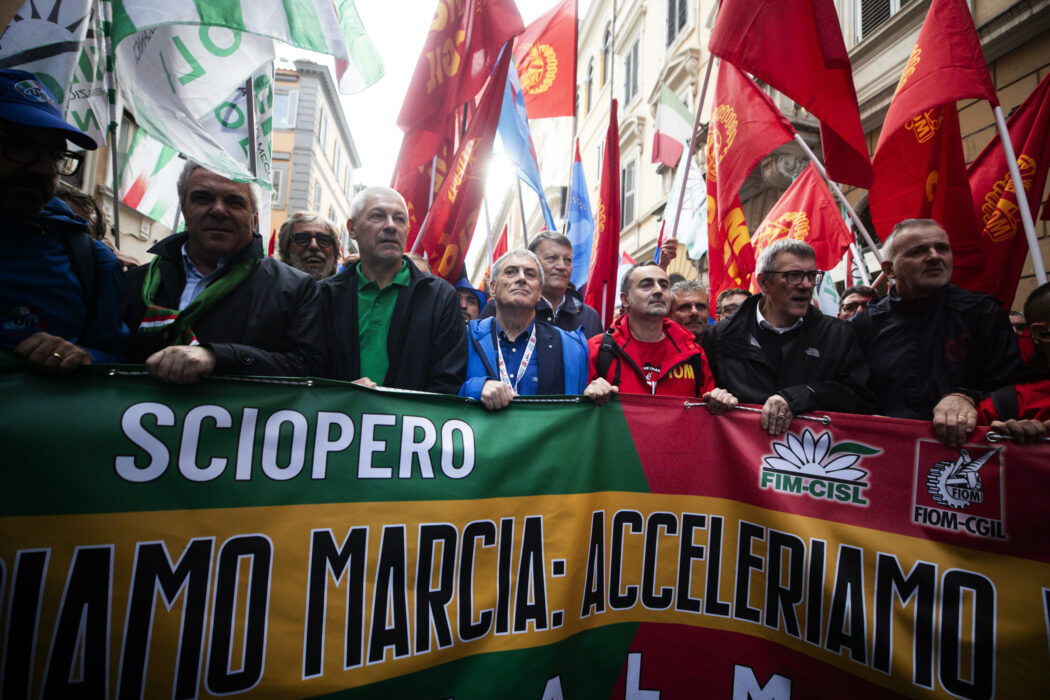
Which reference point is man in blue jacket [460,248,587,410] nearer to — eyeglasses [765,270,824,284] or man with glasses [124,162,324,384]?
man with glasses [124,162,324,384]

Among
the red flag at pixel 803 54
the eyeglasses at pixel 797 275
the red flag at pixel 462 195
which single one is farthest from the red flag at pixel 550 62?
the eyeglasses at pixel 797 275

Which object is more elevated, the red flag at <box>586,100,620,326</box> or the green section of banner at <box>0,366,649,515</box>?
the red flag at <box>586,100,620,326</box>

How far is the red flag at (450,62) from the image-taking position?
13.3 ft

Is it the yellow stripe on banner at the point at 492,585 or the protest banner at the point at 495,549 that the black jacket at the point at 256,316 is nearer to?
the protest banner at the point at 495,549

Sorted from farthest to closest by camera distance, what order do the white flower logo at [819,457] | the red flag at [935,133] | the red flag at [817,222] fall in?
the red flag at [817,222] → the red flag at [935,133] → the white flower logo at [819,457]

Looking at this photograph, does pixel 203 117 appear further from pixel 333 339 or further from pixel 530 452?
pixel 530 452

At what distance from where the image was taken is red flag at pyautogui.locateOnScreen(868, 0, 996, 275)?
346 centimetres

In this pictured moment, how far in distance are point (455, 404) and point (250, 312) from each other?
88 cm

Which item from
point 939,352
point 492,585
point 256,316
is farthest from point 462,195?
point 939,352

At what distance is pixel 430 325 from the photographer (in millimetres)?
2443

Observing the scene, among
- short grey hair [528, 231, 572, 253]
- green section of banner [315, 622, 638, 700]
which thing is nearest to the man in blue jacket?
green section of banner [315, 622, 638, 700]

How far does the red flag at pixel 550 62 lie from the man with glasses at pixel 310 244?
3.54m

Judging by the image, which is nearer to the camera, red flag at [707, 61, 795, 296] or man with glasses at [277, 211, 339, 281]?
man with glasses at [277, 211, 339, 281]

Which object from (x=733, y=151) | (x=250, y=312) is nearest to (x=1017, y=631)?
(x=250, y=312)
